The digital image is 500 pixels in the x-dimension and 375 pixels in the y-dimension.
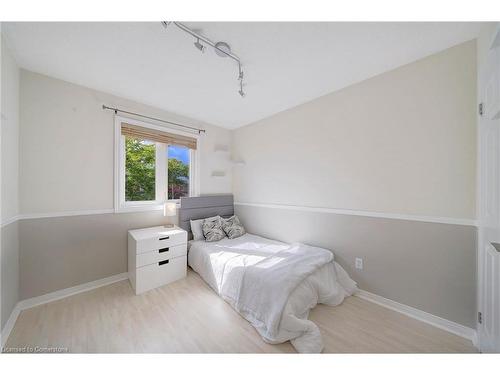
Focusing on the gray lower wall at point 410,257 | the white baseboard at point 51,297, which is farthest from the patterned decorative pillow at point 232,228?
the white baseboard at point 51,297

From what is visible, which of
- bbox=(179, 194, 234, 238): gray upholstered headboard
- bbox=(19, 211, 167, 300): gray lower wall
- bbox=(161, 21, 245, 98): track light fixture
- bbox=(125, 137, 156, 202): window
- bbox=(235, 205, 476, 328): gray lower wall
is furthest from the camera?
bbox=(179, 194, 234, 238): gray upholstered headboard

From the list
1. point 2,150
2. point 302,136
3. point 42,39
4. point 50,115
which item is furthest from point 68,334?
point 302,136

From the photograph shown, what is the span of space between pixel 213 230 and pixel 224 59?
2237mm

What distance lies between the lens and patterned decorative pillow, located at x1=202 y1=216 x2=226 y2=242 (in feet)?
8.97

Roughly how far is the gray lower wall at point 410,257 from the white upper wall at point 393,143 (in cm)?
18

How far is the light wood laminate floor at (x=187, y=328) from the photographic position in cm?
135

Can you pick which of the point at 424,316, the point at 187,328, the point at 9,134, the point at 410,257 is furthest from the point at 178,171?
the point at 424,316

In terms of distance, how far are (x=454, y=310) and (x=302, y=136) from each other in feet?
7.55

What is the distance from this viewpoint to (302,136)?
2555mm

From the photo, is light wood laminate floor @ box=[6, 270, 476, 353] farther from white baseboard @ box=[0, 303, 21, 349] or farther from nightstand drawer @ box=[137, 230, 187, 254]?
nightstand drawer @ box=[137, 230, 187, 254]

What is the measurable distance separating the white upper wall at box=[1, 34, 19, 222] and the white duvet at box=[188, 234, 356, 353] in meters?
1.85

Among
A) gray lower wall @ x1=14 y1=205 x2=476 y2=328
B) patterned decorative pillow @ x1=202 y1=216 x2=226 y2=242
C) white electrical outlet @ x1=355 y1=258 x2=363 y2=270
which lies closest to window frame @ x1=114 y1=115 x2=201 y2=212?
gray lower wall @ x1=14 y1=205 x2=476 y2=328

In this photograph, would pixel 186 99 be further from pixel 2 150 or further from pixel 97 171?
pixel 2 150

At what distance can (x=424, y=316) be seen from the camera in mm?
1629
